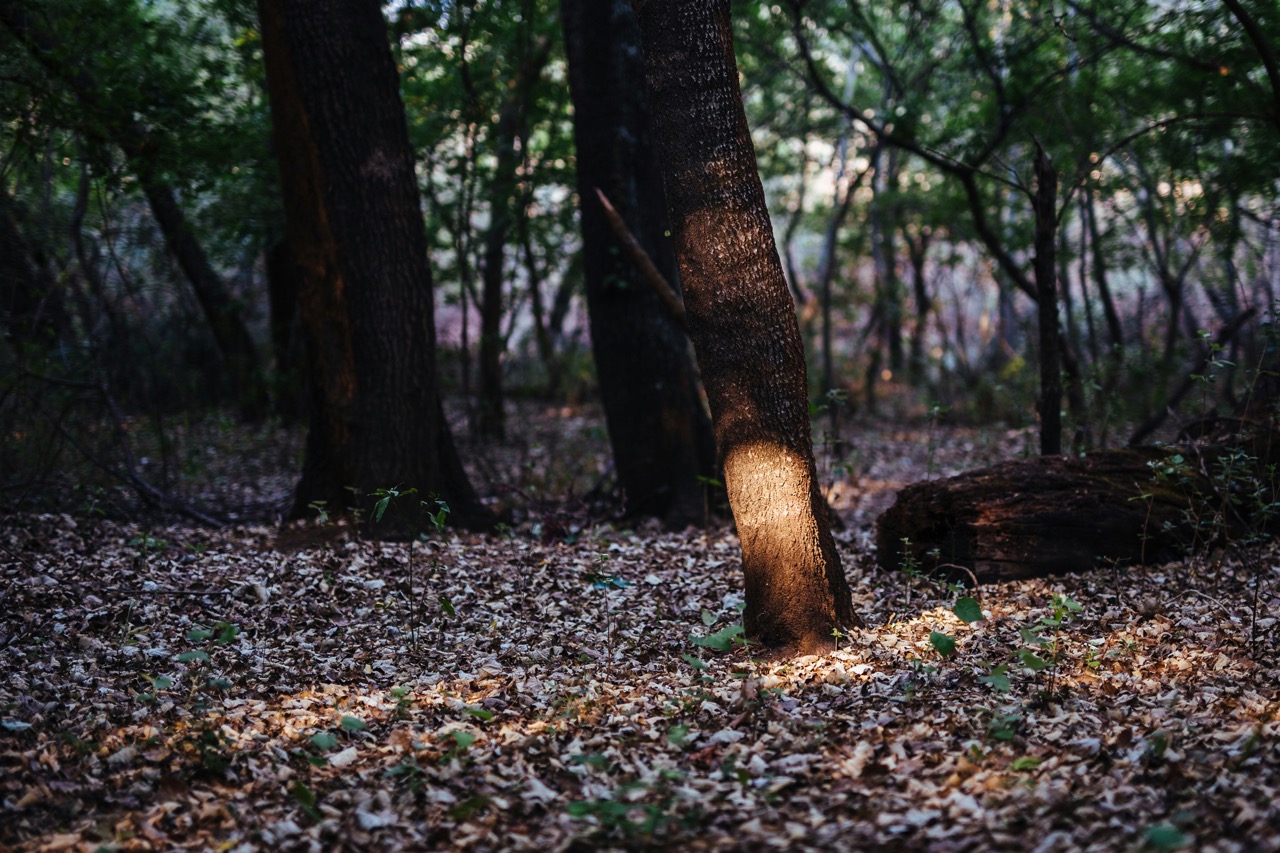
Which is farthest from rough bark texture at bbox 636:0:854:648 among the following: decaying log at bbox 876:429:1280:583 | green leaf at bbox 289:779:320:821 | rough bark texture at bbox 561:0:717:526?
rough bark texture at bbox 561:0:717:526

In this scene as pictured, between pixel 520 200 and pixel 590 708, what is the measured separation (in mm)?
7329

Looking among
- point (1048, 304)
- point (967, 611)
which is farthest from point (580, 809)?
point (1048, 304)

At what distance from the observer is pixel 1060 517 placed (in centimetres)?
520

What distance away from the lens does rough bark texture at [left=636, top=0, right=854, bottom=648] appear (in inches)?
157

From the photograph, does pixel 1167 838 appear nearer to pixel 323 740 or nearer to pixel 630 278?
pixel 323 740

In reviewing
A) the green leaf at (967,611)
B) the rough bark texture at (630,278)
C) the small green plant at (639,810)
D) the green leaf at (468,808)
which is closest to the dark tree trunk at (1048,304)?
the rough bark texture at (630,278)

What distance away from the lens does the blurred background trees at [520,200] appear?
6.94m

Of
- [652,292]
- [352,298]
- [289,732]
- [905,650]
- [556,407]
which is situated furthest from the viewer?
[556,407]

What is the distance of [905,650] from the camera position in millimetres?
4223

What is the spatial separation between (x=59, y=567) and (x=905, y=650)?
14.2ft

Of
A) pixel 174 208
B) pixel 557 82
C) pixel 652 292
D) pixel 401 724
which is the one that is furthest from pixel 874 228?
pixel 401 724

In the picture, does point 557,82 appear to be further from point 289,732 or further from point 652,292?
point 289,732

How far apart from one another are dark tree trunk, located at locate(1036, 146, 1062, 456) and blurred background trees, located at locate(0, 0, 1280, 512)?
23 millimetres

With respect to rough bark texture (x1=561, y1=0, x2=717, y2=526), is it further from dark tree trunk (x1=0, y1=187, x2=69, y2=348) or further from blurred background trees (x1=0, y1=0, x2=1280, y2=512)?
dark tree trunk (x1=0, y1=187, x2=69, y2=348)
